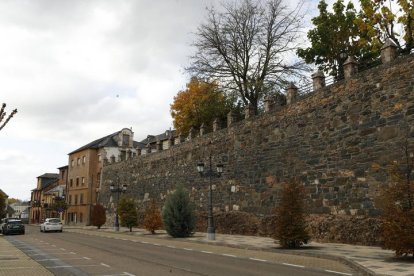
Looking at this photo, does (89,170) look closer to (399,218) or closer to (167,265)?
(167,265)

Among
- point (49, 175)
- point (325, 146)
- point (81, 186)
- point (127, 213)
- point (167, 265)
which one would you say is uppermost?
point (49, 175)

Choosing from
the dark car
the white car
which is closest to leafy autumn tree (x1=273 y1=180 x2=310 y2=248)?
the dark car

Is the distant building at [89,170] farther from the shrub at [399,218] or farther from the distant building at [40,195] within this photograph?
the shrub at [399,218]

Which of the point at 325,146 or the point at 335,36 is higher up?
the point at 335,36

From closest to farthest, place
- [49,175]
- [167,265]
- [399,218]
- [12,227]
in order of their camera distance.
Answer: [399,218]
[167,265]
[12,227]
[49,175]

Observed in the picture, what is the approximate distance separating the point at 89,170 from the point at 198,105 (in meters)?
27.5

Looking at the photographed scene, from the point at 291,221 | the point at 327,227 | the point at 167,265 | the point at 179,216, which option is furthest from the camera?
the point at 179,216

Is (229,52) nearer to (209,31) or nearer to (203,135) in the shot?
(209,31)

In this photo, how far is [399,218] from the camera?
1237 cm

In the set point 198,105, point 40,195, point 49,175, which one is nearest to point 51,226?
point 198,105

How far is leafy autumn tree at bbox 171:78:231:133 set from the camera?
3541 cm

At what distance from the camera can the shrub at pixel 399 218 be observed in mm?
12133

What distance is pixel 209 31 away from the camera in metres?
33.3

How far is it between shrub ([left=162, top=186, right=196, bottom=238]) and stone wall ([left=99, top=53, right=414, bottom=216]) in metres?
3.01
